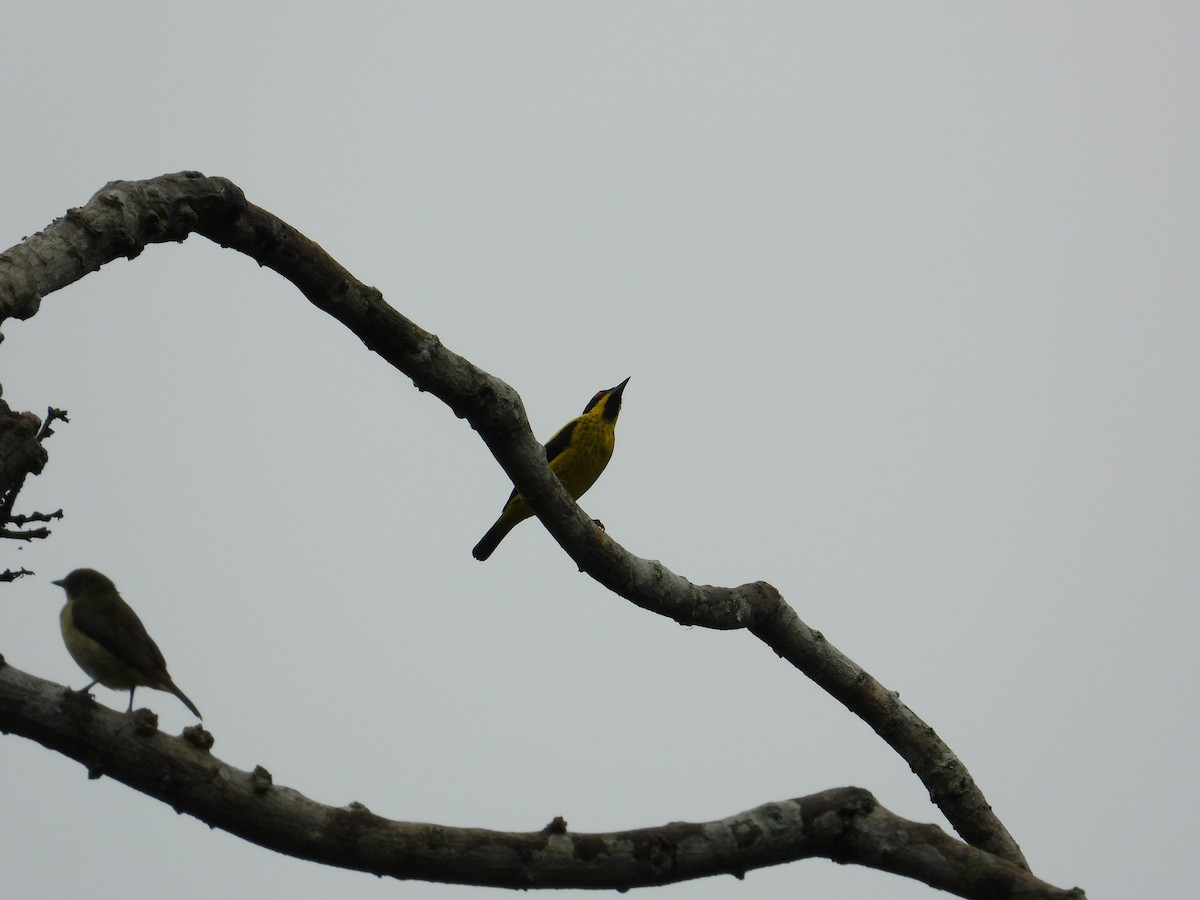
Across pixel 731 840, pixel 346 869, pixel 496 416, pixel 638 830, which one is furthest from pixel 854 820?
pixel 496 416

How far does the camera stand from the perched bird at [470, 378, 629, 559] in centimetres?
882

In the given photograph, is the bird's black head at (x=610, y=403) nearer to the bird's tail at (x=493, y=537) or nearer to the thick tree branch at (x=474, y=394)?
the bird's tail at (x=493, y=537)

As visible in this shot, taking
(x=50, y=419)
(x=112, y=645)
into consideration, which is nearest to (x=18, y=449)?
(x=50, y=419)

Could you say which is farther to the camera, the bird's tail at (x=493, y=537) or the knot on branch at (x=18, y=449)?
the bird's tail at (x=493, y=537)

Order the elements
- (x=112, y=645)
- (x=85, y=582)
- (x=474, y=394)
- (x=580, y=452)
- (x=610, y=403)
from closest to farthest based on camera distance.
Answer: (x=474, y=394) < (x=112, y=645) < (x=85, y=582) < (x=580, y=452) < (x=610, y=403)

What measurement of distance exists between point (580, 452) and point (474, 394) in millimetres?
4968

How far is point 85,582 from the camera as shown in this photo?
444cm

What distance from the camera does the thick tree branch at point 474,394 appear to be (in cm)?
331

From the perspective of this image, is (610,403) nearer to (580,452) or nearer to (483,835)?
(580,452)

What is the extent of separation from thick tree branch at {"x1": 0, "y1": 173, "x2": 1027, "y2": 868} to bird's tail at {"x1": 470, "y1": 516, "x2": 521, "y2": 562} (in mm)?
4489

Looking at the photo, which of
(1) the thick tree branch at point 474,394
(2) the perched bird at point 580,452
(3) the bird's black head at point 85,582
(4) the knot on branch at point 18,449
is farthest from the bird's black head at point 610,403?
(4) the knot on branch at point 18,449

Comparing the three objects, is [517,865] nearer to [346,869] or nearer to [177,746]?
[346,869]

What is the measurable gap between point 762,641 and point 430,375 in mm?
2034

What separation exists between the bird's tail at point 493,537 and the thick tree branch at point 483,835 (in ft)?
20.2
